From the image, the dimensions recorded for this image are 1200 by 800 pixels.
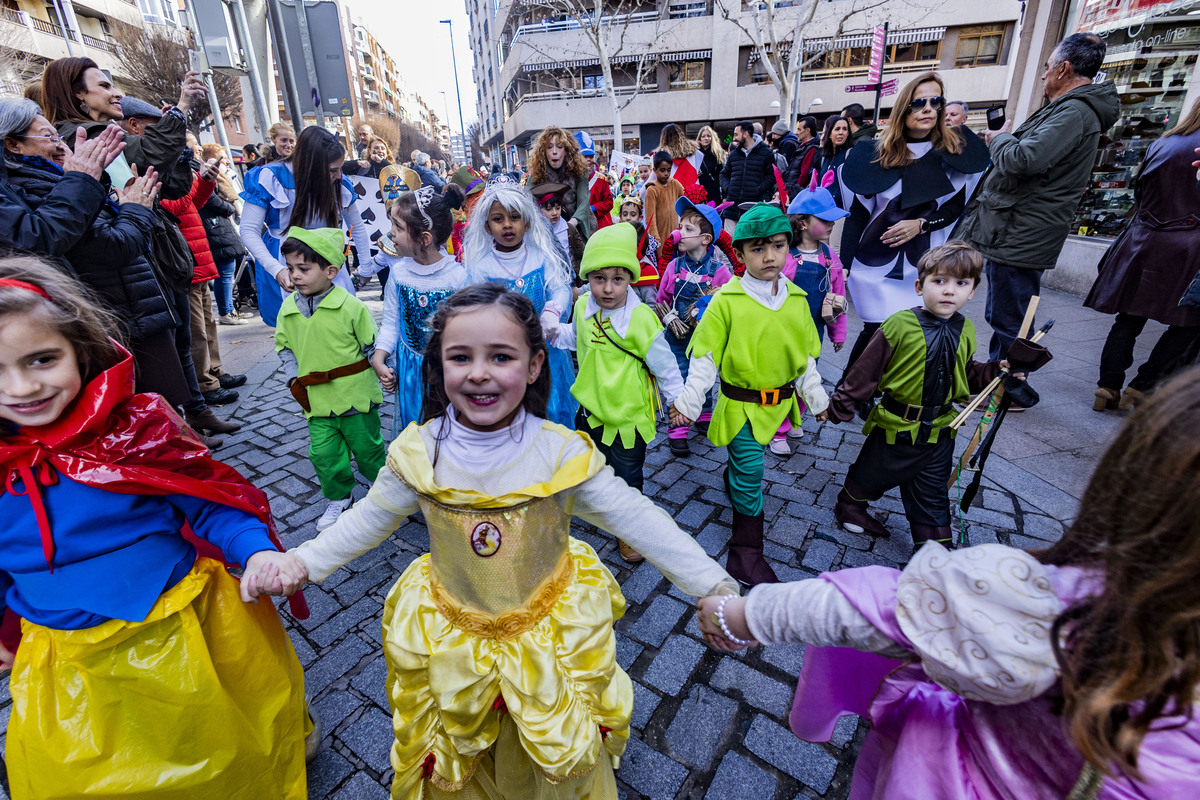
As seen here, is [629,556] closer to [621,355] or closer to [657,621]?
[657,621]

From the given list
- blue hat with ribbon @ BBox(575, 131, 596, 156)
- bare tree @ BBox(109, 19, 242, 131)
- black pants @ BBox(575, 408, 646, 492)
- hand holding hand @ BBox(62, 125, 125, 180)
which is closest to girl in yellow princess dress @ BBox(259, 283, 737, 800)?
black pants @ BBox(575, 408, 646, 492)

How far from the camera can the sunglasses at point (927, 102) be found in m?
3.56

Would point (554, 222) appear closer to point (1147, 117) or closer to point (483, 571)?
point (483, 571)

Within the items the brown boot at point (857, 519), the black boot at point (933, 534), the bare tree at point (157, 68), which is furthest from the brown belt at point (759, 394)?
the bare tree at point (157, 68)

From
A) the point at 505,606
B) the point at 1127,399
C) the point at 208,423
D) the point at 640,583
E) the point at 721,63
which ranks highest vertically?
the point at 721,63

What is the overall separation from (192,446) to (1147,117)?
9.96 meters

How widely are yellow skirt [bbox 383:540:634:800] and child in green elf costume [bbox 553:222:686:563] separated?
134cm

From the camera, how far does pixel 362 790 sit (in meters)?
1.85

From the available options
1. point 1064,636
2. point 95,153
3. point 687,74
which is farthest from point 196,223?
point 687,74

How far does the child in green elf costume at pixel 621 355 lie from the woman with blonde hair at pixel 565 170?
284 cm

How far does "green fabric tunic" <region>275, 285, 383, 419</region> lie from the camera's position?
304 centimetres

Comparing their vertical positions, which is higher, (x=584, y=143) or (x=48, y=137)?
(x=584, y=143)

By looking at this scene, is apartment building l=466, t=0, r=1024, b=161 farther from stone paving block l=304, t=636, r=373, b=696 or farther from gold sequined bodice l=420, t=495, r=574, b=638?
gold sequined bodice l=420, t=495, r=574, b=638

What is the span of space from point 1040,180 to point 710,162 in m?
5.96
